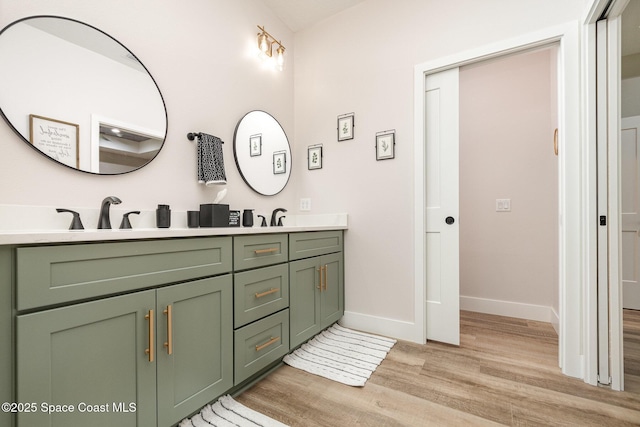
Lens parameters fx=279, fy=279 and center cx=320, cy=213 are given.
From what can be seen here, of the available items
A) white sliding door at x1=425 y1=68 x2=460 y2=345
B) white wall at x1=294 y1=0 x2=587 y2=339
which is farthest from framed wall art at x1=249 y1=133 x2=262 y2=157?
white sliding door at x1=425 y1=68 x2=460 y2=345

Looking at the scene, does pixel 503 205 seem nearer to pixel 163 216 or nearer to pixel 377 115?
pixel 377 115

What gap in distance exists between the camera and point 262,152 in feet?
7.71

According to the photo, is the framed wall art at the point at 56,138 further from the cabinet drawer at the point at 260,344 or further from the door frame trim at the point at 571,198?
the door frame trim at the point at 571,198

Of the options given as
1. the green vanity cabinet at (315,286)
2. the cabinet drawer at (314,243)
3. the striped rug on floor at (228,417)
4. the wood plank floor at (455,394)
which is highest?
the cabinet drawer at (314,243)

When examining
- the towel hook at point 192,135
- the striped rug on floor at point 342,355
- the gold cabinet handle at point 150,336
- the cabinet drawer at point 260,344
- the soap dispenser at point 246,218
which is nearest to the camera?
the gold cabinet handle at point 150,336

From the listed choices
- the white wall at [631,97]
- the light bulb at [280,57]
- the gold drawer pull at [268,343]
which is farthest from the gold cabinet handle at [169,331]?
the white wall at [631,97]

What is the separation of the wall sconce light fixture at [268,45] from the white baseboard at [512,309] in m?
2.99

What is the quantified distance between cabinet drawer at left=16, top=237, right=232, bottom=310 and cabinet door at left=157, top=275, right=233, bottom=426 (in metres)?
0.07

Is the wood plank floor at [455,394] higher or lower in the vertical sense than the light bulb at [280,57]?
lower

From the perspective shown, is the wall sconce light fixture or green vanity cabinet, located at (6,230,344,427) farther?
the wall sconce light fixture

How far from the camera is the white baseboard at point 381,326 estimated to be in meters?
2.14

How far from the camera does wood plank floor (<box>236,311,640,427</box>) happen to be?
1.30m

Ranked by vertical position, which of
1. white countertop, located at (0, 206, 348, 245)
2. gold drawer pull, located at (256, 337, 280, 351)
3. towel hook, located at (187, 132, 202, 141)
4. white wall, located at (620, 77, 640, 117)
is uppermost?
white wall, located at (620, 77, 640, 117)

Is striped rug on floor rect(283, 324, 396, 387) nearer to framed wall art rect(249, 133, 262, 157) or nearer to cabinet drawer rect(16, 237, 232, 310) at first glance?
cabinet drawer rect(16, 237, 232, 310)
